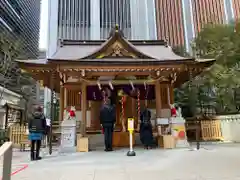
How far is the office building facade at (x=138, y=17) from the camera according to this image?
30.2 m

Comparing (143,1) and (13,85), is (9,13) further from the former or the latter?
(143,1)

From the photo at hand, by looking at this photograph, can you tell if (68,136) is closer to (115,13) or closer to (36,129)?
(36,129)

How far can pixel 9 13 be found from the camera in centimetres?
2669

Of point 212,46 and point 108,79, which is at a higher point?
point 212,46

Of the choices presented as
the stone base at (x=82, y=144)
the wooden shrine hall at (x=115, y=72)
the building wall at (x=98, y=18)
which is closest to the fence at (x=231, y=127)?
the wooden shrine hall at (x=115, y=72)

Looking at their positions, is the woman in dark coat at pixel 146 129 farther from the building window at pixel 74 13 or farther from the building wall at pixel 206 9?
the building wall at pixel 206 9

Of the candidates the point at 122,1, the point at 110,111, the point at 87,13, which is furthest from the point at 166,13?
the point at 110,111

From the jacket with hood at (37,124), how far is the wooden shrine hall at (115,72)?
7.82 ft

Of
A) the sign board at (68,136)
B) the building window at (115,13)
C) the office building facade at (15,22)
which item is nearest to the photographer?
the sign board at (68,136)

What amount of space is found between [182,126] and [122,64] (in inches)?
138

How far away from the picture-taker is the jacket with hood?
6.46m

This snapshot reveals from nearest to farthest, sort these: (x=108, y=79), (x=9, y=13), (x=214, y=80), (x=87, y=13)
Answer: (x=108, y=79), (x=214, y=80), (x=9, y=13), (x=87, y=13)

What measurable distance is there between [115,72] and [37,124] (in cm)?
397

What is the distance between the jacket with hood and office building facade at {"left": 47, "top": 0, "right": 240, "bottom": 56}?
74.7ft
